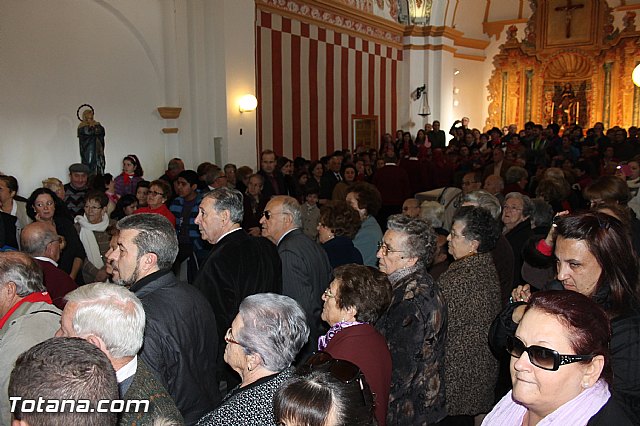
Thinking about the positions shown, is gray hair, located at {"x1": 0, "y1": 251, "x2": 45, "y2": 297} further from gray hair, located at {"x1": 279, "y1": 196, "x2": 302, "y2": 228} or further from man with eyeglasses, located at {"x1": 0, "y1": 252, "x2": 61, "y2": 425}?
gray hair, located at {"x1": 279, "y1": 196, "x2": 302, "y2": 228}

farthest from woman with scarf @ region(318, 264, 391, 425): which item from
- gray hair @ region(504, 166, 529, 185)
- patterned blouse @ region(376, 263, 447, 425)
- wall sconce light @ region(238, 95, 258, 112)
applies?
wall sconce light @ region(238, 95, 258, 112)

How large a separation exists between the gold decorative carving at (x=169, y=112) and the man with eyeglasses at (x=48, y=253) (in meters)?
5.83

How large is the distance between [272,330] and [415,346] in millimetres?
867

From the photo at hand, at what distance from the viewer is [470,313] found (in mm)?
3221

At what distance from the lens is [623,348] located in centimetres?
206

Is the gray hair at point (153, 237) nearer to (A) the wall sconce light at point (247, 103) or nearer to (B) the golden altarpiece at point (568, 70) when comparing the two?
(A) the wall sconce light at point (247, 103)

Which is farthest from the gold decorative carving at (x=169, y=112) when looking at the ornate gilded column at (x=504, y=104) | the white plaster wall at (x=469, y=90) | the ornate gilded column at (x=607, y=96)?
the ornate gilded column at (x=607, y=96)

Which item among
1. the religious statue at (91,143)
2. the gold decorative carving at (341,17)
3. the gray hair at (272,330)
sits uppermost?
the gold decorative carving at (341,17)

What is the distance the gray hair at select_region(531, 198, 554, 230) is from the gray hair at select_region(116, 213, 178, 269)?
3.10m

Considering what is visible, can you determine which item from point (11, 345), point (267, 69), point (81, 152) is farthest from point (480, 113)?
point (11, 345)

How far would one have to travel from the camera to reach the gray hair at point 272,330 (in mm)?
2191

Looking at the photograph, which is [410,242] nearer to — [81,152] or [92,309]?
[92,309]

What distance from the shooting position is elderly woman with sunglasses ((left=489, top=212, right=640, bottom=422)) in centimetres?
221

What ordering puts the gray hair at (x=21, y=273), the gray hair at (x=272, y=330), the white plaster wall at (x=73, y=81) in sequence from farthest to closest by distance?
the white plaster wall at (x=73, y=81) < the gray hair at (x=21, y=273) < the gray hair at (x=272, y=330)
